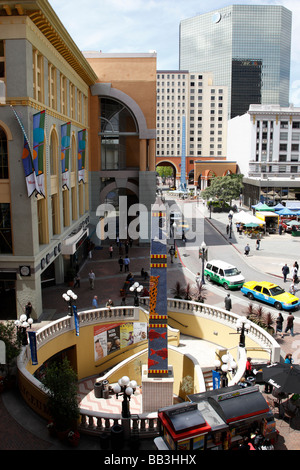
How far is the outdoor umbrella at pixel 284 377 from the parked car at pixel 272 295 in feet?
36.6

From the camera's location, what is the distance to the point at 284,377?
517 inches

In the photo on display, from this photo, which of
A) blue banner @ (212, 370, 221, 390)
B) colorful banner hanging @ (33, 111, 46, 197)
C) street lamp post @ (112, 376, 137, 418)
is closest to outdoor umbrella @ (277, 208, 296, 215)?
colorful banner hanging @ (33, 111, 46, 197)

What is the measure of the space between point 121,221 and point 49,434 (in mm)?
Result: 34063

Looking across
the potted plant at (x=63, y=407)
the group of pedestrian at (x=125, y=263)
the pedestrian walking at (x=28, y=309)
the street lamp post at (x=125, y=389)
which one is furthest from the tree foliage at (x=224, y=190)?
the potted plant at (x=63, y=407)

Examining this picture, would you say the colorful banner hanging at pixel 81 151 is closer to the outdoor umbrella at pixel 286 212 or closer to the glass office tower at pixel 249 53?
the outdoor umbrella at pixel 286 212

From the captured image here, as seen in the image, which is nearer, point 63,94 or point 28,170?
point 28,170

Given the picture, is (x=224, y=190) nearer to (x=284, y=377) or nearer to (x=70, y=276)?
(x=70, y=276)

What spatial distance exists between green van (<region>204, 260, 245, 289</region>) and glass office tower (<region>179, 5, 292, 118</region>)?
157883 mm

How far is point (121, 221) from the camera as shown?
4497cm

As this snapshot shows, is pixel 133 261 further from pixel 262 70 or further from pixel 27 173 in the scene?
pixel 262 70

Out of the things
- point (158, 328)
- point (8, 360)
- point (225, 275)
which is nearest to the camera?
point (8, 360)

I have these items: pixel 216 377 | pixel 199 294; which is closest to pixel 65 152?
pixel 199 294

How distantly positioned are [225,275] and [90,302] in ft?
32.4

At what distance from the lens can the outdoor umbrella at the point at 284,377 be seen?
1276cm
